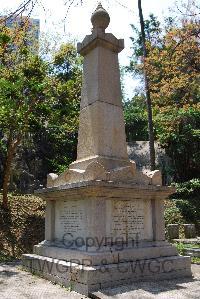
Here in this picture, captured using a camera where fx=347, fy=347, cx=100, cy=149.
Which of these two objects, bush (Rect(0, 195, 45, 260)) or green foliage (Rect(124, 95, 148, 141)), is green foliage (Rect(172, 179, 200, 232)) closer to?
bush (Rect(0, 195, 45, 260))

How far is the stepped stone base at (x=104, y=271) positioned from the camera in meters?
5.88

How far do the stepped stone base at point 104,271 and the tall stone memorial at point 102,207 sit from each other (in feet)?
0.05

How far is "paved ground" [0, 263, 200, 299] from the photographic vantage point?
18.0ft

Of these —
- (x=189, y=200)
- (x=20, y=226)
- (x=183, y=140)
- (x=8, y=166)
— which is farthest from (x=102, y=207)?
(x=183, y=140)

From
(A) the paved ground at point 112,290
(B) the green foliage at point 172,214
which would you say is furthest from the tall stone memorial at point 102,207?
(B) the green foliage at point 172,214

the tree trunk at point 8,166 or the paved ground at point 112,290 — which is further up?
the tree trunk at point 8,166

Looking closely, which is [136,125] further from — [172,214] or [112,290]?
[112,290]

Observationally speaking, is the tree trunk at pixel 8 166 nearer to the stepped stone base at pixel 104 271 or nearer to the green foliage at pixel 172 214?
the stepped stone base at pixel 104 271

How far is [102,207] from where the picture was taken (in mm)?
6594

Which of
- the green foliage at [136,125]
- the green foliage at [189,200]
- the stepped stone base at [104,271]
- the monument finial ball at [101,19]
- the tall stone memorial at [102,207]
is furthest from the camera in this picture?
the green foliage at [136,125]

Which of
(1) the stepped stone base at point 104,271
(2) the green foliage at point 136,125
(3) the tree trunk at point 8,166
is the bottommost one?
(1) the stepped stone base at point 104,271

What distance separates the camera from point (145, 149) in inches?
976

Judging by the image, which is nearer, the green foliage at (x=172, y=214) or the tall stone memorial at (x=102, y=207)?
the tall stone memorial at (x=102, y=207)

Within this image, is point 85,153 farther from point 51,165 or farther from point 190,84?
point 51,165
